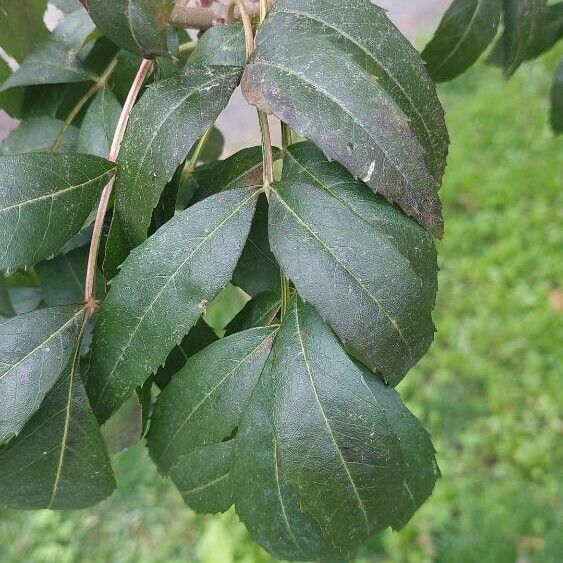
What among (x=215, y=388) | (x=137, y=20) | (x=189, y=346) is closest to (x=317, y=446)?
(x=215, y=388)

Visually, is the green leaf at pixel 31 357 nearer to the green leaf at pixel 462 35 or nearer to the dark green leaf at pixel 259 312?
the dark green leaf at pixel 259 312

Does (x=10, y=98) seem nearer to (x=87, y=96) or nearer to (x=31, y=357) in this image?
(x=87, y=96)

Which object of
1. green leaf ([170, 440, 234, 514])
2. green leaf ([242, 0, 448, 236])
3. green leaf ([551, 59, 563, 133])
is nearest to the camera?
green leaf ([242, 0, 448, 236])

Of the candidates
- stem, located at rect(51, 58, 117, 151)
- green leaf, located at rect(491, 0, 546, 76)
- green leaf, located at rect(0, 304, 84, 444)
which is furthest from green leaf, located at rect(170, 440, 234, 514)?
green leaf, located at rect(491, 0, 546, 76)

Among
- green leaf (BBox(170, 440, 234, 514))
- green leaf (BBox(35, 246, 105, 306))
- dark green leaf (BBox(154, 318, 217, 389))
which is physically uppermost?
green leaf (BBox(35, 246, 105, 306))

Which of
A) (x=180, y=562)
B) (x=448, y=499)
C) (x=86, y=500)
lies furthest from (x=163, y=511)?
(x=86, y=500)

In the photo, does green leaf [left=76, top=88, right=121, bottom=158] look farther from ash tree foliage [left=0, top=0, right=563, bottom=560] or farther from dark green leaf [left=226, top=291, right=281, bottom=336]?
dark green leaf [left=226, top=291, right=281, bottom=336]

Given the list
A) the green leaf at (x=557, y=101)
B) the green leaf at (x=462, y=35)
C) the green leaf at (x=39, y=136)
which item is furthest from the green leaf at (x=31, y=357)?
the green leaf at (x=557, y=101)

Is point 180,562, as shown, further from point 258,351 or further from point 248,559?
point 258,351
